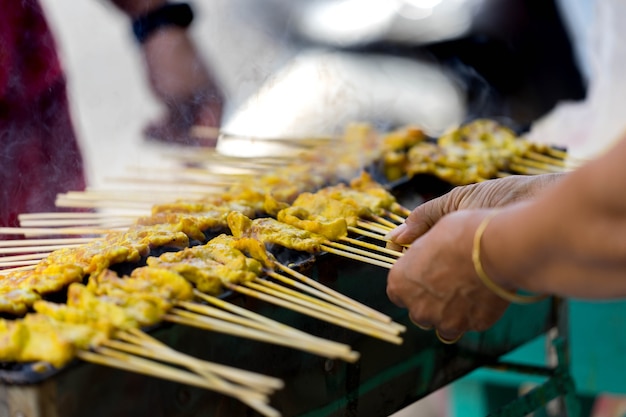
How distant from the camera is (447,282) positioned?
2.14m

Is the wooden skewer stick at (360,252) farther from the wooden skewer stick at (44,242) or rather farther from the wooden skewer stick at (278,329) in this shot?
the wooden skewer stick at (44,242)

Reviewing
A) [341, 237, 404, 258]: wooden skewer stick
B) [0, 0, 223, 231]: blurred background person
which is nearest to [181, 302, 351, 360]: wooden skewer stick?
[341, 237, 404, 258]: wooden skewer stick

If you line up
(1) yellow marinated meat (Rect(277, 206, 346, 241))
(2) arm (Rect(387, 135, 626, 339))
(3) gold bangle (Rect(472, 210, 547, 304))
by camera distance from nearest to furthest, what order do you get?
(2) arm (Rect(387, 135, 626, 339))
(3) gold bangle (Rect(472, 210, 547, 304))
(1) yellow marinated meat (Rect(277, 206, 346, 241))

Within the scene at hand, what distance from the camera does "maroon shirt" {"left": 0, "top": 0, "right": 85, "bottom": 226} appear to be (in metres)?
3.86

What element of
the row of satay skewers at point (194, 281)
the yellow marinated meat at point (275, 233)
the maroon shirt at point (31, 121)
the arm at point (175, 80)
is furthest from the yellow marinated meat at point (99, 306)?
the arm at point (175, 80)

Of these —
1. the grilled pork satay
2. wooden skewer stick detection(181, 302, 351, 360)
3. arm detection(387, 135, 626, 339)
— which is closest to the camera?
arm detection(387, 135, 626, 339)

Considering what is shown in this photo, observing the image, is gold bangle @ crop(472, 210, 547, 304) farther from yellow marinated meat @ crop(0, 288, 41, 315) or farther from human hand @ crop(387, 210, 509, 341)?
yellow marinated meat @ crop(0, 288, 41, 315)

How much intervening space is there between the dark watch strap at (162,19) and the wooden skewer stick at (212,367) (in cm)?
285

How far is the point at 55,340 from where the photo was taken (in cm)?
198

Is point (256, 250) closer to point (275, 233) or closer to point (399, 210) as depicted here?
point (275, 233)

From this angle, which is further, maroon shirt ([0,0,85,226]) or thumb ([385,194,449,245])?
maroon shirt ([0,0,85,226])

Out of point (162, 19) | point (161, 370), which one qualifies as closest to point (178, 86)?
point (162, 19)

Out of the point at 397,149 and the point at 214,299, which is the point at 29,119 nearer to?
the point at 397,149

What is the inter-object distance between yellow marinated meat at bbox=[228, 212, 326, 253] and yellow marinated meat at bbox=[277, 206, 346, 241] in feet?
0.08
